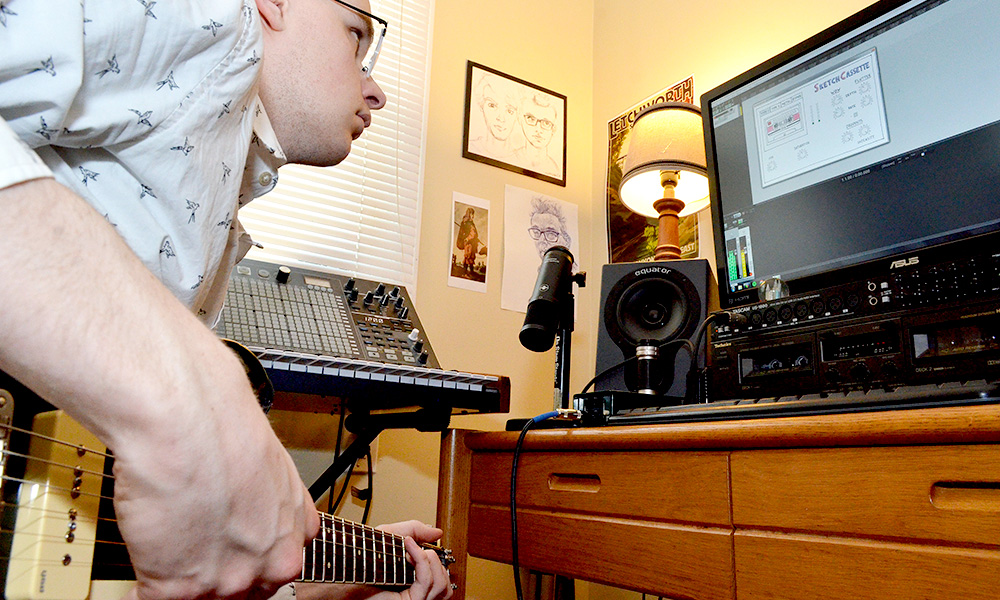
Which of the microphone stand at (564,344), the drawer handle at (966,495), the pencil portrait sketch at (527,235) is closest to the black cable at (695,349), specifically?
the microphone stand at (564,344)

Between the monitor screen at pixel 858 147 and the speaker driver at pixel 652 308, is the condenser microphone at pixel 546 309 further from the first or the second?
the monitor screen at pixel 858 147

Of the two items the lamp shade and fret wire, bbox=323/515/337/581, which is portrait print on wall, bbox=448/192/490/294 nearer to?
the lamp shade

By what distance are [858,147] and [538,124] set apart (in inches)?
52.4

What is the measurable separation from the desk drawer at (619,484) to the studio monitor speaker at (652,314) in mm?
320

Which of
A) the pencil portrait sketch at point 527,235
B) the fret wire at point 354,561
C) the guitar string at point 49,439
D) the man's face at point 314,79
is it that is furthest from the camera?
the pencil portrait sketch at point 527,235

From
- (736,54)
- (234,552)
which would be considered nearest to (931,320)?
→ (234,552)

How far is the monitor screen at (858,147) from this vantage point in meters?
1.00

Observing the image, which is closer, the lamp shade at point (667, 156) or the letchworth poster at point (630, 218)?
the lamp shade at point (667, 156)

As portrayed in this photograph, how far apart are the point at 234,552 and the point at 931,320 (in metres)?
0.88

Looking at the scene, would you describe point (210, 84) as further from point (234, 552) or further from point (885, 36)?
point (885, 36)

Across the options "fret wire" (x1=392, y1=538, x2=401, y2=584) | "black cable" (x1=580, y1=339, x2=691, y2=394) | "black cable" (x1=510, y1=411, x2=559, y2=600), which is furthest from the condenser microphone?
"fret wire" (x1=392, y1=538, x2=401, y2=584)

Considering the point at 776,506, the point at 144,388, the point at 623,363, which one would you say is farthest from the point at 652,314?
the point at 144,388

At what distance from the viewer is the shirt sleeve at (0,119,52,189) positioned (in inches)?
14.0

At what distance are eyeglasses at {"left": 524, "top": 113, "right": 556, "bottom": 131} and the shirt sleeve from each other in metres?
2.03
